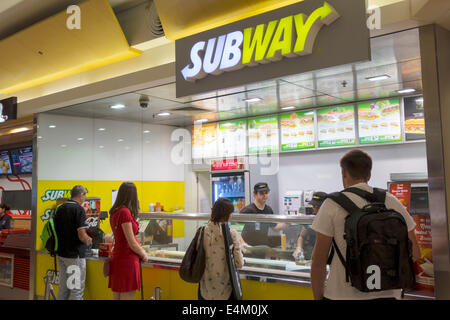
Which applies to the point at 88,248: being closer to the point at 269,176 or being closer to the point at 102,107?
the point at 102,107

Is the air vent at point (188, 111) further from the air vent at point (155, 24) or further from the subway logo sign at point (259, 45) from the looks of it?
the subway logo sign at point (259, 45)

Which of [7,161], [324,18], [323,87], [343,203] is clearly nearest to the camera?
[343,203]

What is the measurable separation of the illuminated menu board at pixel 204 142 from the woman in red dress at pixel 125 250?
3.09 m

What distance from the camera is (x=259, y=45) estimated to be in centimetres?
363

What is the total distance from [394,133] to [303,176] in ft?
5.59

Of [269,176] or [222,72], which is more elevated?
[222,72]

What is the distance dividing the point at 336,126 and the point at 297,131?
0.68 metres

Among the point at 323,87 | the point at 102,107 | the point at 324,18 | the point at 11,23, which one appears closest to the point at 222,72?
the point at 324,18

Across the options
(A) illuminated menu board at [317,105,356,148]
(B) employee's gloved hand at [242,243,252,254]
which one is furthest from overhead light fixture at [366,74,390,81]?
(B) employee's gloved hand at [242,243,252,254]

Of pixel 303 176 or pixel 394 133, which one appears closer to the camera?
pixel 394 133

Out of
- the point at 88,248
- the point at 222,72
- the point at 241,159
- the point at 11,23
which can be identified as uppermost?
the point at 11,23

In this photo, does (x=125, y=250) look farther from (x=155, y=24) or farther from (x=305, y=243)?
(x=155, y=24)

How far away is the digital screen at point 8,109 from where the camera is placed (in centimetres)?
625

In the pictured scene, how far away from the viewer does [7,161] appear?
889cm
